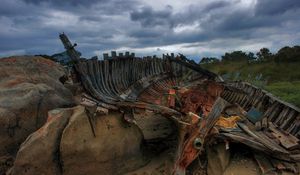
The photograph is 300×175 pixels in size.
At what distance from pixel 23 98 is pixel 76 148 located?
10.7 ft

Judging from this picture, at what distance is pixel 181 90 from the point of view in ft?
35.9

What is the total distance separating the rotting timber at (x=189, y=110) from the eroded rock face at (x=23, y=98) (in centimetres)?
218

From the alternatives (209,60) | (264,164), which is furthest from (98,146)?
(209,60)

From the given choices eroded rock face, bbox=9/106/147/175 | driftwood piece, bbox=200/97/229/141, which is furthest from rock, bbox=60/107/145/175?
driftwood piece, bbox=200/97/229/141

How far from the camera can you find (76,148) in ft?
28.3

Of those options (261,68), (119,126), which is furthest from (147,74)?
(261,68)

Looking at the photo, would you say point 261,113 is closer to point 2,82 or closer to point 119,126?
point 119,126

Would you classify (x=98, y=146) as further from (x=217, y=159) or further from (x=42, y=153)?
(x=217, y=159)

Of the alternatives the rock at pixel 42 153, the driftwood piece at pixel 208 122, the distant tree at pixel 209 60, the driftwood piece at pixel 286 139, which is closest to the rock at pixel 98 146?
the rock at pixel 42 153

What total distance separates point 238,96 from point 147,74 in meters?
3.60

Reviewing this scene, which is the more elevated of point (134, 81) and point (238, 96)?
point (134, 81)

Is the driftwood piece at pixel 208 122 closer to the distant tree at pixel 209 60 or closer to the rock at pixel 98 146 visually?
the rock at pixel 98 146

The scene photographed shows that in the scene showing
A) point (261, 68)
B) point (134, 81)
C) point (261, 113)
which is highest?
point (134, 81)

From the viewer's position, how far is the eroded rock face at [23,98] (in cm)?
1055
